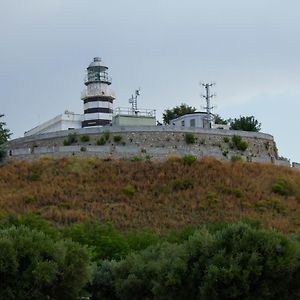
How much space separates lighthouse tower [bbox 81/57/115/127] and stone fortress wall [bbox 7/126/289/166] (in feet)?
48.4

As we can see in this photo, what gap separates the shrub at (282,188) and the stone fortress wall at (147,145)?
12.6 feet

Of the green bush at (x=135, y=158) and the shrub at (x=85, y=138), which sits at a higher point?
the shrub at (x=85, y=138)

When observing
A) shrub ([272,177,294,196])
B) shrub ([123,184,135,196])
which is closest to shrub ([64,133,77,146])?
shrub ([123,184,135,196])

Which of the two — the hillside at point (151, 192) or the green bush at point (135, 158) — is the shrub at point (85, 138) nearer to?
the hillside at point (151, 192)

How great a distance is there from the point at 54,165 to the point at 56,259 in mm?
23672

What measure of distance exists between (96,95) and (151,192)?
24.7 metres

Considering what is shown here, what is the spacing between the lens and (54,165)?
39.2 m

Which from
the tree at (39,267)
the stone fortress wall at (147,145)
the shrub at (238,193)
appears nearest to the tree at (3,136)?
the stone fortress wall at (147,145)

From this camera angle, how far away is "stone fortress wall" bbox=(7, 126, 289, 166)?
40.4m

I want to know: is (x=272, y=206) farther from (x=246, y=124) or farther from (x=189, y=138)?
(x=246, y=124)

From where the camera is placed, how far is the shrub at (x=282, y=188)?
125ft

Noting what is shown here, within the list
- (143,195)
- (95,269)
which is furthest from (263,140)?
(95,269)

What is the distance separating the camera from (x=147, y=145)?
42125 mm

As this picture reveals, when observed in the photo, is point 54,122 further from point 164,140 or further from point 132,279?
point 132,279
